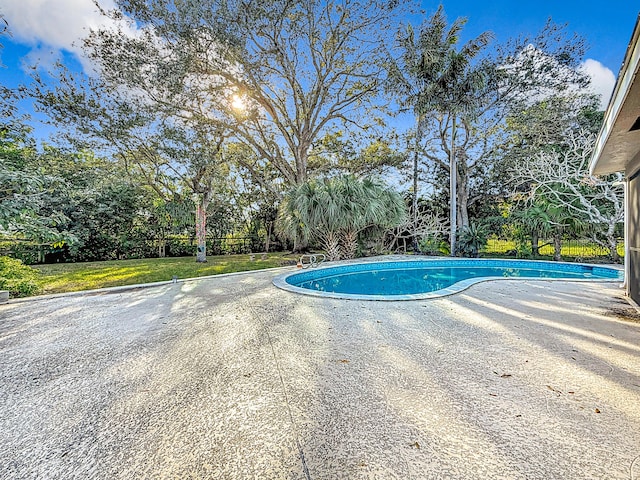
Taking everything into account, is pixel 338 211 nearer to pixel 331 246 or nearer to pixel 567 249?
pixel 331 246

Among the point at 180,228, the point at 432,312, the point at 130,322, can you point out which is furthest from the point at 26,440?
the point at 180,228

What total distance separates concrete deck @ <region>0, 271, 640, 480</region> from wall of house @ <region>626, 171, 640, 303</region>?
3.76ft

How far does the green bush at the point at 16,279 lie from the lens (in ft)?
20.2

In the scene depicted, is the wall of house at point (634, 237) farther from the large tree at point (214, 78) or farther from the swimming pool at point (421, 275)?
the large tree at point (214, 78)

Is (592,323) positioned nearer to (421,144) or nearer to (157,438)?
(157,438)

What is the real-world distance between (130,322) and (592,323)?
6.43 metres

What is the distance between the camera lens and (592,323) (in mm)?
3941

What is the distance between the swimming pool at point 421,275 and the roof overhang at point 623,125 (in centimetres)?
305

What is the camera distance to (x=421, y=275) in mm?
9641

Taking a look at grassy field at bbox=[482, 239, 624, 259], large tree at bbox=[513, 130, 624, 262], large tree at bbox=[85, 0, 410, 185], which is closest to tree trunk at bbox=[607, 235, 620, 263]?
large tree at bbox=[513, 130, 624, 262]

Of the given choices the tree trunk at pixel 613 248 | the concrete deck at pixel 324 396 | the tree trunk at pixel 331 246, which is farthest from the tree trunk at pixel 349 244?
the tree trunk at pixel 613 248

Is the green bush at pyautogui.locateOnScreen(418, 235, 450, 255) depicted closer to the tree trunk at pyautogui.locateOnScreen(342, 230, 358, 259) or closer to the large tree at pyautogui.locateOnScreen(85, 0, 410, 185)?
the tree trunk at pyautogui.locateOnScreen(342, 230, 358, 259)

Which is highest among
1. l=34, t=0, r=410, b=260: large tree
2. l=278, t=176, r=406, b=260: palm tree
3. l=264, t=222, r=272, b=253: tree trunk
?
l=34, t=0, r=410, b=260: large tree

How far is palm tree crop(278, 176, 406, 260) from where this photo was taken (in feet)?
35.3
